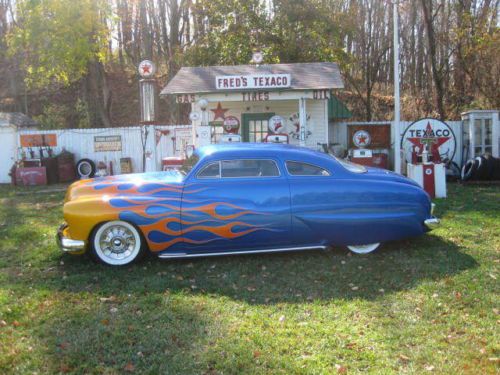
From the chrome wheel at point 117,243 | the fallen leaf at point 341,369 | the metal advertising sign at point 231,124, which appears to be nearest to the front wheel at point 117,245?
the chrome wheel at point 117,243

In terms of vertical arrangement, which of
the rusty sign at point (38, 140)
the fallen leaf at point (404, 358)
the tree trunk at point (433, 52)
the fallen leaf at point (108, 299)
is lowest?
the fallen leaf at point (404, 358)

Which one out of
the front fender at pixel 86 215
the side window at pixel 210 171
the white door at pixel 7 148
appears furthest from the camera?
the white door at pixel 7 148

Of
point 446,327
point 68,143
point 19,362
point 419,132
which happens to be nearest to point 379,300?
point 446,327

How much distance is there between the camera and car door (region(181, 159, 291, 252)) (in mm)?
5934

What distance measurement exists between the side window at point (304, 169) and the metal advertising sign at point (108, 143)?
12.3m

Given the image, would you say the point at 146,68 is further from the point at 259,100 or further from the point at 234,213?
the point at 234,213

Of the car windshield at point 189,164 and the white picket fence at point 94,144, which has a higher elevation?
the white picket fence at point 94,144

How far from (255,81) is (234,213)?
24.8 feet

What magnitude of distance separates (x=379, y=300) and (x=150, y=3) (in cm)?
2523

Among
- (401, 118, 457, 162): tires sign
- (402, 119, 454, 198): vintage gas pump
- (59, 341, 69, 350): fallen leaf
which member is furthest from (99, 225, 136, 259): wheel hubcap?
(401, 118, 457, 162): tires sign

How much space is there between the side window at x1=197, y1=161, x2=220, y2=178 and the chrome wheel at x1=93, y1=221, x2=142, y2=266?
3.41 ft

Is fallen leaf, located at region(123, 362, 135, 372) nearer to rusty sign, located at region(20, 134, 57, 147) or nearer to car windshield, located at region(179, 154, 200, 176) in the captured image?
car windshield, located at region(179, 154, 200, 176)

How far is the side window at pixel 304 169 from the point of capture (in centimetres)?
621

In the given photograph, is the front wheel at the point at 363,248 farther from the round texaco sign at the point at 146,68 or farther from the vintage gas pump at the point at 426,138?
the vintage gas pump at the point at 426,138
